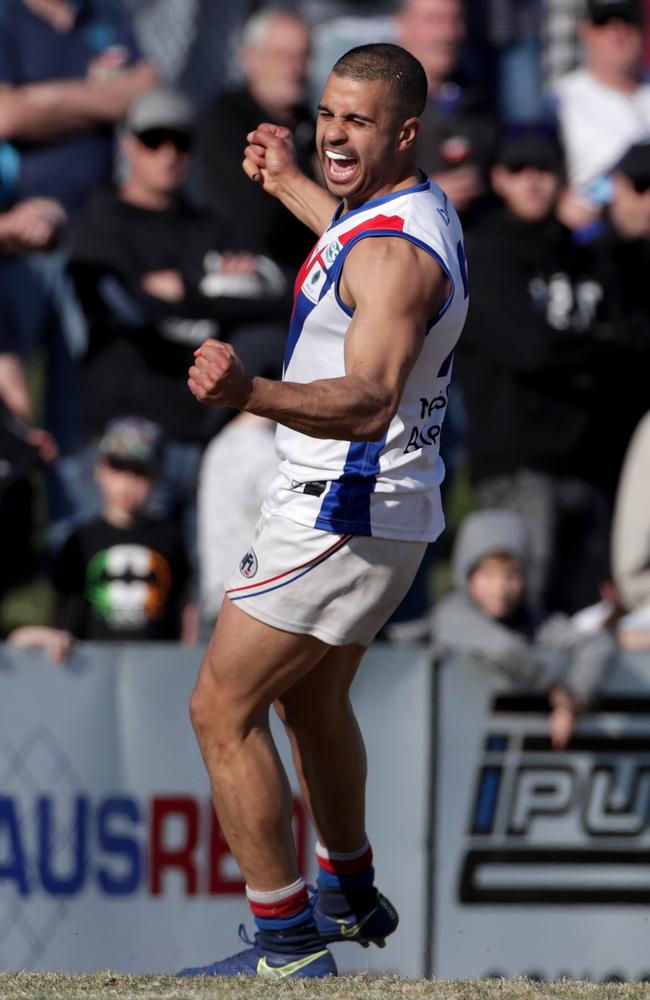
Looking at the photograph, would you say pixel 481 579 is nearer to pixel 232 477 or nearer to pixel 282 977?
pixel 232 477

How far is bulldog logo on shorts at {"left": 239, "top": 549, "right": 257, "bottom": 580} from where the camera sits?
503cm

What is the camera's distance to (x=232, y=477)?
26.2ft

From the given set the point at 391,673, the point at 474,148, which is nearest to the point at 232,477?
the point at 391,673

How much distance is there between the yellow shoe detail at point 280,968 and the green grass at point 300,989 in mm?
50

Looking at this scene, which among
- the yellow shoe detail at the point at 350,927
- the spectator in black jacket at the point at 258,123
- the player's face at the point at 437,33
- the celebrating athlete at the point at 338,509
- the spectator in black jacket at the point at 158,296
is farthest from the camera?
the player's face at the point at 437,33

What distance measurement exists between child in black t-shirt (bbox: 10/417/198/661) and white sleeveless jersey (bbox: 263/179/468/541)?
3241 millimetres

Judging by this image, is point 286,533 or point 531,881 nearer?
point 286,533

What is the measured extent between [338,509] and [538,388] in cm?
437

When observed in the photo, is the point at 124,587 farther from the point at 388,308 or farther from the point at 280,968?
the point at 388,308

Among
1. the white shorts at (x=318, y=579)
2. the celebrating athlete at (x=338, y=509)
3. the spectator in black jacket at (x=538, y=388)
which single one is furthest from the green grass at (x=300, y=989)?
the spectator in black jacket at (x=538, y=388)

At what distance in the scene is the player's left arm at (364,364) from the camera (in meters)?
4.25

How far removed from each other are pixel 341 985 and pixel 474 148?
566 centimetres

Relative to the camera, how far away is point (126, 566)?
8211 millimetres

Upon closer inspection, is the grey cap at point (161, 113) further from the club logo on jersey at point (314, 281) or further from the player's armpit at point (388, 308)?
the player's armpit at point (388, 308)
